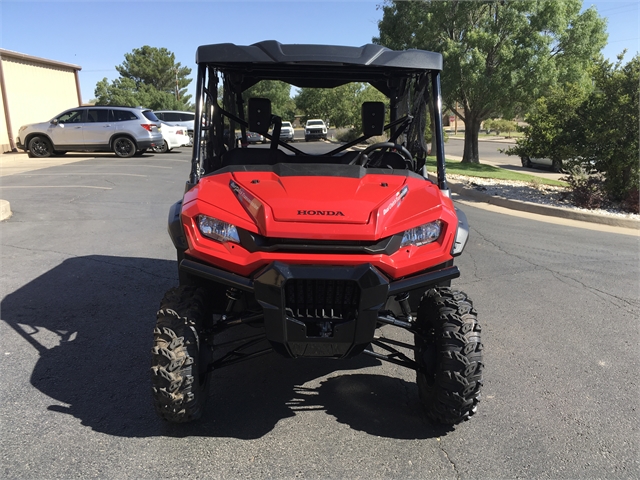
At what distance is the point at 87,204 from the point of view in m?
10.2

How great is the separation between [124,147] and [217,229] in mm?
18543

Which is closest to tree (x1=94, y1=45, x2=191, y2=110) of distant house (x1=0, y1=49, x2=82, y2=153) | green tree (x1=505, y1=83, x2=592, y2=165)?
distant house (x1=0, y1=49, x2=82, y2=153)

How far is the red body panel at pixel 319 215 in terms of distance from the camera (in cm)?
286

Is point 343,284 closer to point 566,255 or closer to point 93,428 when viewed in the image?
point 93,428

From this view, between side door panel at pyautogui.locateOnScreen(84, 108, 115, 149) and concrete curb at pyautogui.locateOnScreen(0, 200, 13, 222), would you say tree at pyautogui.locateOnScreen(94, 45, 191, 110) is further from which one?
concrete curb at pyautogui.locateOnScreen(0, 200, 13, 222)

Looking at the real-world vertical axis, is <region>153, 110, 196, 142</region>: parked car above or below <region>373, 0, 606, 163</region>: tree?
below

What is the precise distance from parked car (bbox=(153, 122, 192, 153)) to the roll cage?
60.9 ft

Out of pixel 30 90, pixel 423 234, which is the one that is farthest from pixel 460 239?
pixel 30 90

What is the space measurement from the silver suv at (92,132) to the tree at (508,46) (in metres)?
10.5

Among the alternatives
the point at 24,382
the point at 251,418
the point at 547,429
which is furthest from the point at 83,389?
the point at 547,429

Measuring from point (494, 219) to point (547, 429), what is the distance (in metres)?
6.94

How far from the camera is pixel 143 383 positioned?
361 cm

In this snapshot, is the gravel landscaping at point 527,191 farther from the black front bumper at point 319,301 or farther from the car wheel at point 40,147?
the car wheel at point 40,147

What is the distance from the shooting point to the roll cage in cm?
363
